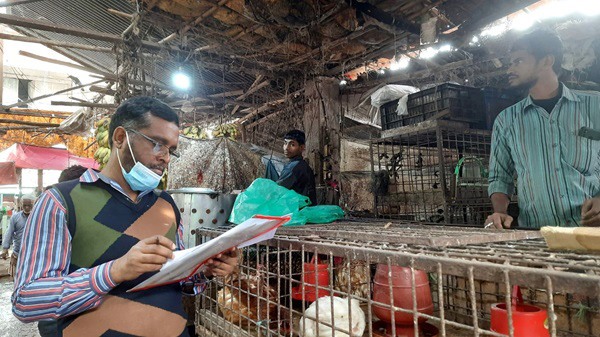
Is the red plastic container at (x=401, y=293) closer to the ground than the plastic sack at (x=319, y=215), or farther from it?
closer to the ground

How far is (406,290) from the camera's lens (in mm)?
1494

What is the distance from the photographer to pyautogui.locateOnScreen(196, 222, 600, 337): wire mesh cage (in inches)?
34.3

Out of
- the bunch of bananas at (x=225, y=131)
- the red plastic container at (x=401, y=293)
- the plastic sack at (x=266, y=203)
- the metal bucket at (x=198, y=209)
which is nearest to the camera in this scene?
the red plastic container at (x=401, y=293)

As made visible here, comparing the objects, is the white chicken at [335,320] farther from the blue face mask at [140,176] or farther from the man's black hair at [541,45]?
the man's black hair at [541,45]

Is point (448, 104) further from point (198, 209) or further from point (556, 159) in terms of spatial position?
point (198, 209)

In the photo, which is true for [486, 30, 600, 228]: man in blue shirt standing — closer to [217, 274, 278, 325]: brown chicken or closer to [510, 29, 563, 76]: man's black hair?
[510, 29, 563, 76]: man's black hair

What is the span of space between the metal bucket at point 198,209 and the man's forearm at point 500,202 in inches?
108

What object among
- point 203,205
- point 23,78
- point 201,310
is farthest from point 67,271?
point 23,78

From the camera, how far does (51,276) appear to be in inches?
45.8

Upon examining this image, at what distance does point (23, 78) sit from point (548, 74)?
81.1 feet

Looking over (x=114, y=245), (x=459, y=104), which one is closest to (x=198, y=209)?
(x=114, y=245)

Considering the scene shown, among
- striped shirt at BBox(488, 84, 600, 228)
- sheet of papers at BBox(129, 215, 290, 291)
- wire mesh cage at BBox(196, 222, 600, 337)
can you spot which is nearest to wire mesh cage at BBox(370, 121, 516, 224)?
striped shirt at BBox(488, 84, 600, 228)

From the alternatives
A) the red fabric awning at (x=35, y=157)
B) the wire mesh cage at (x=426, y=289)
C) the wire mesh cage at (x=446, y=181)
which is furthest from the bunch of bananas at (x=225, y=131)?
the red fabric awning at (x=35, y=157)

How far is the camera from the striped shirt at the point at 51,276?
113 centimetres
